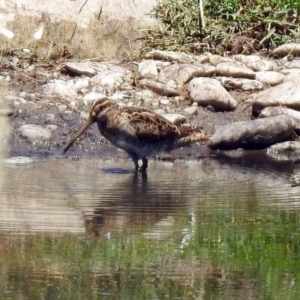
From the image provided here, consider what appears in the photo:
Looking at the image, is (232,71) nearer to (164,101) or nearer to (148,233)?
(164,101)

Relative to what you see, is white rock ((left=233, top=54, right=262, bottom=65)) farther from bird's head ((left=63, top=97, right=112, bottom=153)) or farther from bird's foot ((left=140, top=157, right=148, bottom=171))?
bird's foot ((left=140, top=157, right=148, bottom=171))

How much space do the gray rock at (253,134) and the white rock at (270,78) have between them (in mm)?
956

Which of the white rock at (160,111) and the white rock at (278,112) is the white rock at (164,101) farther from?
the white rock at (278,112)

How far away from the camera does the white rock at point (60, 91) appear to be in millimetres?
9852

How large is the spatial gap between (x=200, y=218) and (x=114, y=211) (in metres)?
0.54

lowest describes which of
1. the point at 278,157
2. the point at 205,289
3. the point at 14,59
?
the point at 205,289

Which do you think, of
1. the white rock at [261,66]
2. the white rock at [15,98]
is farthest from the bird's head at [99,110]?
the white rock at [261,66]

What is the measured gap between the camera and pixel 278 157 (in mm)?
9102

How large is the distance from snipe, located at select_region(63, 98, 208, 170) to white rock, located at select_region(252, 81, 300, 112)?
146 cm

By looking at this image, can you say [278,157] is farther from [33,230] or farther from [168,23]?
[33,230]

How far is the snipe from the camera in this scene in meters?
8.34

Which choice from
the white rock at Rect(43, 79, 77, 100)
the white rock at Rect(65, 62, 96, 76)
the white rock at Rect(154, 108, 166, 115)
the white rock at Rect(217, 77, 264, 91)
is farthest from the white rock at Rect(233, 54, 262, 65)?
the white rock at Rect(43, 79, 77, 100)

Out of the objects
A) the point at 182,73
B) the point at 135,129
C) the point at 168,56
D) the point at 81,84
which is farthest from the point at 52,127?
the point at 168,56

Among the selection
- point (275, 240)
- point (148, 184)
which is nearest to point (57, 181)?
point (148, 184)
